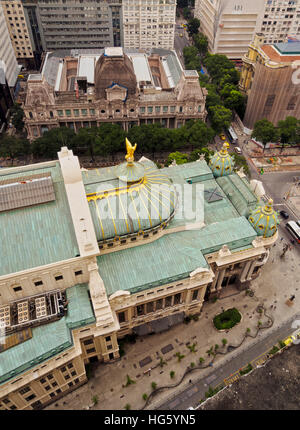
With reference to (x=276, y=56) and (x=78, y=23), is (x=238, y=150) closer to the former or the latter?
(x=276, y=56)

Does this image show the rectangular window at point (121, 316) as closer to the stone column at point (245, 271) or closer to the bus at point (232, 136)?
the stone column at point (245, 271)

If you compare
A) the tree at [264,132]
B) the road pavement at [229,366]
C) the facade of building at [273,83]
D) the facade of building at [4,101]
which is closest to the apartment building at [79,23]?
the facade of building at [4,101]

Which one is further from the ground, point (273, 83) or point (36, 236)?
point (36, 236)

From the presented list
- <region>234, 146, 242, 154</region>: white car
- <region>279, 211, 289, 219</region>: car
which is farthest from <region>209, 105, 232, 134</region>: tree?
<region>279, 211, 289, 219</region>: car

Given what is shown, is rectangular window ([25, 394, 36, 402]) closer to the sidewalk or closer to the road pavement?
the sidewalk

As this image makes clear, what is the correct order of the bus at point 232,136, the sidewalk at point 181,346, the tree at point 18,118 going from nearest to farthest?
the sidewalk at point 181,346, the tree at point 18,118, the bus at point 232,136

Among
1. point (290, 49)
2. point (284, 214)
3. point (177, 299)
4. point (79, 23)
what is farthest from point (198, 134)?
point (79, 23)
